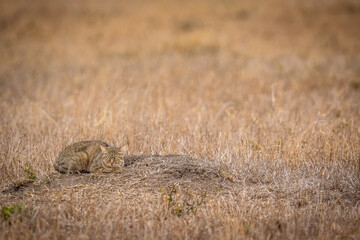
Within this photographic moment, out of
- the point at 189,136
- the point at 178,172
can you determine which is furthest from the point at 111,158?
the point at 189,136

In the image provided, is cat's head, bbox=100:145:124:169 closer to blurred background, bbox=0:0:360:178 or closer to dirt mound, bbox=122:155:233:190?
dirt mound, bbox=122:155:233:190

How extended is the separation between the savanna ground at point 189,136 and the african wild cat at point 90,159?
0.50 feet

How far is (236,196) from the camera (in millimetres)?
4941

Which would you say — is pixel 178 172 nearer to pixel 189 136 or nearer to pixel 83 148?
pixel 83 148

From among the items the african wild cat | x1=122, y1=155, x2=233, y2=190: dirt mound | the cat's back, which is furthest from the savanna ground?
the cat's back

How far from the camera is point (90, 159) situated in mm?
5586

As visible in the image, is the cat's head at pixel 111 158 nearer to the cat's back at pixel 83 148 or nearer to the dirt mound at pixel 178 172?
the dirt mound at pixel 178 172

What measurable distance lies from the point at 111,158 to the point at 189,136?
234 cm

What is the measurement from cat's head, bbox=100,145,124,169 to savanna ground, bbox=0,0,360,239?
17cm

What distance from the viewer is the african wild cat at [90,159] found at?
5254mm

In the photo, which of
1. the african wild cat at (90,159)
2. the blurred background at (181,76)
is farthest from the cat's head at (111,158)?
the blurred background at (181,76)

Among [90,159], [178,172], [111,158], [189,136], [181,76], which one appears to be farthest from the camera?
[181,76]

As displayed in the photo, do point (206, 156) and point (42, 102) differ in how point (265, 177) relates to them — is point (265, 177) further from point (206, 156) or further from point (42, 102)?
point (42, 102)

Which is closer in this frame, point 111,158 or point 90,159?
point 111,158
